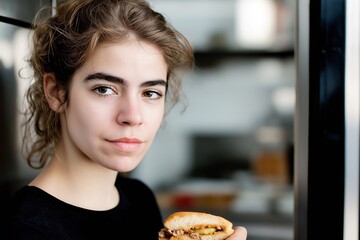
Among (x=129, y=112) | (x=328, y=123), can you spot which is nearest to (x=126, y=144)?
(x=129, y=112)

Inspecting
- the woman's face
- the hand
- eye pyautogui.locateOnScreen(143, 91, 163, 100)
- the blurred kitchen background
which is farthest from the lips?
the blurred kitchen background

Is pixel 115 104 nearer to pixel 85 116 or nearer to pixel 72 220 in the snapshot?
pixel 85 116

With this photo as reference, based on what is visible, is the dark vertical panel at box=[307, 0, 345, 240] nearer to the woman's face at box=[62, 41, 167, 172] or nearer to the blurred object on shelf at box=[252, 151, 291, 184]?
the woman's face at box=[62, 41, 167, 172]

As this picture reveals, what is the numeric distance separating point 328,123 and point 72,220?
58 centimetres

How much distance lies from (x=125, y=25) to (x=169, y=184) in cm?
293

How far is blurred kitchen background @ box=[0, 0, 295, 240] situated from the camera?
3551 millimetres

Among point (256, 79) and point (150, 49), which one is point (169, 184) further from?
point (150, 49)

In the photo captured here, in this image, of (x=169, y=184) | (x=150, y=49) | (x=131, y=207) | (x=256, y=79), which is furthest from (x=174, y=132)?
(x=150, y=49)

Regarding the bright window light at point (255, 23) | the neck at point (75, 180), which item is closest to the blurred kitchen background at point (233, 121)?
the bright window light at point (255, 23)

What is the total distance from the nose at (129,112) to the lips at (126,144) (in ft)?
0.12

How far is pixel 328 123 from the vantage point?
994 mm

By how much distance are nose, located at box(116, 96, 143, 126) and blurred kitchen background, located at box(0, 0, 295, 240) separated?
7.47 feet

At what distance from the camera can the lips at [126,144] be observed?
3.55ft

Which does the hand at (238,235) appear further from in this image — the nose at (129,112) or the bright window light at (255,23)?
→ the bright window light at (255,23)
